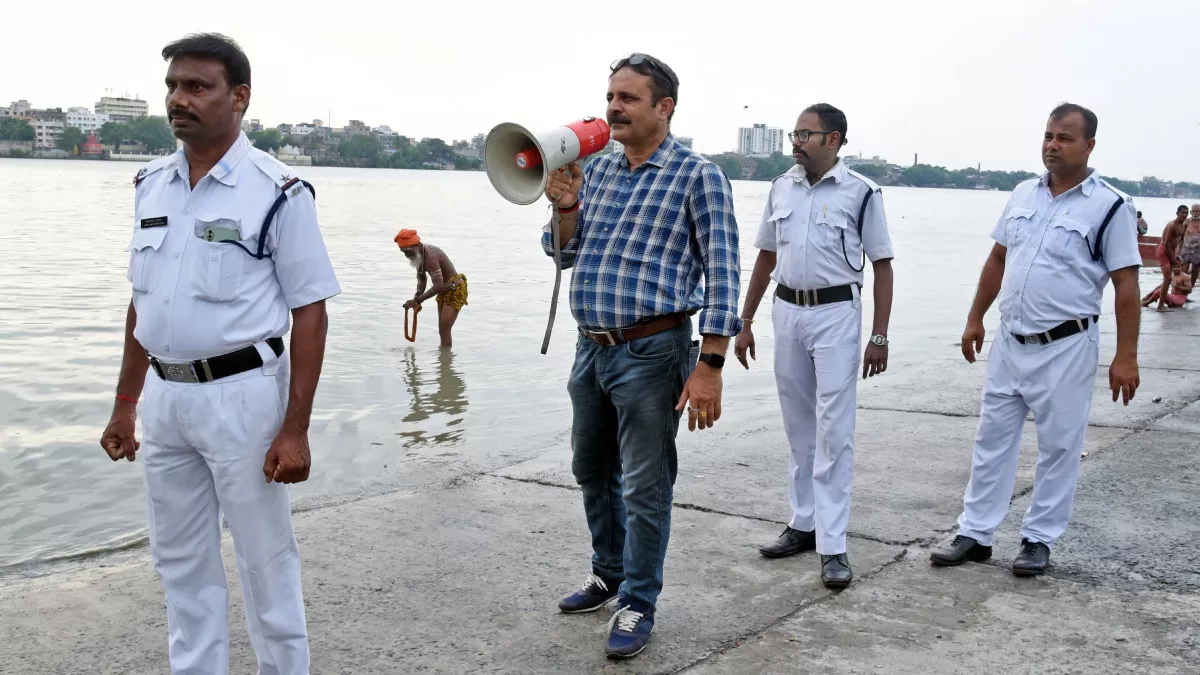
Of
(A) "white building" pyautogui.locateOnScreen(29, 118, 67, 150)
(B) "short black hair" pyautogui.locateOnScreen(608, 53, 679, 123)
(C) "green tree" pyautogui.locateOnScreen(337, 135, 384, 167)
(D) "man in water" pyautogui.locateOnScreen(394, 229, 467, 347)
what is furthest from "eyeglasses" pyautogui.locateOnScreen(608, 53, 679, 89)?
(A) "white building" pyautogui.locateOnScreen(29, 118, 67, 150)

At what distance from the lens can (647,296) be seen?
12.9ft

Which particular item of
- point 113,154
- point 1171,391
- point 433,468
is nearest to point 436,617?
point 433,468

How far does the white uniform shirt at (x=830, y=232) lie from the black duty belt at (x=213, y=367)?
8.72 feet

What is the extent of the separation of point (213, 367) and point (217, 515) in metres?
0.51

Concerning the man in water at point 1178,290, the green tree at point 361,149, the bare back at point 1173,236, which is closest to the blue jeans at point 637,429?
the man in water at point 1178,290

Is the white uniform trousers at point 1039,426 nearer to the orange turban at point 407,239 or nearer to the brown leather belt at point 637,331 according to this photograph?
the brown leather belt at point 637,331

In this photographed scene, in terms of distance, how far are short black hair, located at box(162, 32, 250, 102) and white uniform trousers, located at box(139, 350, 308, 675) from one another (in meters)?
0.80

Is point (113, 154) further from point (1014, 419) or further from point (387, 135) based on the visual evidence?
point (1014, 419)

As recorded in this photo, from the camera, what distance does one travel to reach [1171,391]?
9445 millimetres

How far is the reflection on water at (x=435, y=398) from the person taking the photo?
9.56 m

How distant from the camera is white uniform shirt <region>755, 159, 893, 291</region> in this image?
501 cm

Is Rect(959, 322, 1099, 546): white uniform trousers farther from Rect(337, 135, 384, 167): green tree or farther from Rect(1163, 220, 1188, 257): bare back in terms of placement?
Rect(337, 135, 384, 167): green tree

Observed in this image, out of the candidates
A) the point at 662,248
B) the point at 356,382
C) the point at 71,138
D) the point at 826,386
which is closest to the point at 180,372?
the point at 662,248

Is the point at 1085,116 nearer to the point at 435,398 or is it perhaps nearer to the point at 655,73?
the point at 655,73
